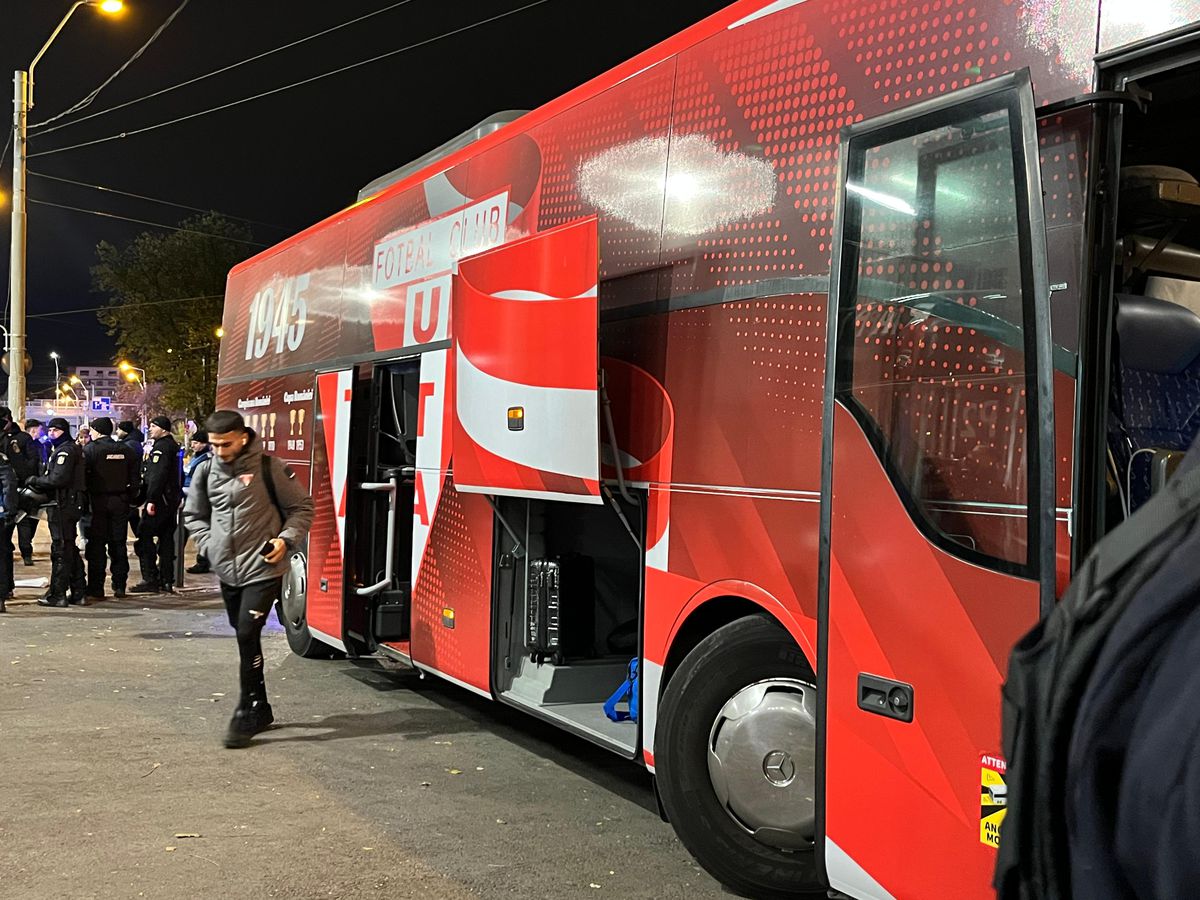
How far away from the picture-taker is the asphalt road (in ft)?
15.2

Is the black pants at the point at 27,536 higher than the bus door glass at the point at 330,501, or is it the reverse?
the bus door glass at the point at 330,501

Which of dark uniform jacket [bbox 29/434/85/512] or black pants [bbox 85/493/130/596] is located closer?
dark uniform jacket [bbox 29/434/85/512]

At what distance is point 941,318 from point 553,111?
10.5 feet

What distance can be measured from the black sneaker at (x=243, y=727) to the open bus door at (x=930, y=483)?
155 inches

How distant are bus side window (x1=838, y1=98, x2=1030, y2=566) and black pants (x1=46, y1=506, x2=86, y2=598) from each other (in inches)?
419

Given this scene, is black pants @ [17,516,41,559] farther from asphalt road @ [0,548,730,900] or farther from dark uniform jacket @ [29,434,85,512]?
asphalt road @ [0,548,730,900]

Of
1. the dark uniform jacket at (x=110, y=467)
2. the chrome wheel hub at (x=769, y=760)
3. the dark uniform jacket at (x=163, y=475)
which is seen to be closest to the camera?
the chrome wheel hub at (x=769, y=760)

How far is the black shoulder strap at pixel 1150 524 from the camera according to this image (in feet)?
3.59

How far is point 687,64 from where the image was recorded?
4.98m

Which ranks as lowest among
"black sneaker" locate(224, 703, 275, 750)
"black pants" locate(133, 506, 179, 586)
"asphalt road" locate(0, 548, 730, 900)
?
"asphalt road" locate(0, 548, 730, 900)

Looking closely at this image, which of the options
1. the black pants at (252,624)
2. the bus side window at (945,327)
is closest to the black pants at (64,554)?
Answer: the black pants at (252,624)

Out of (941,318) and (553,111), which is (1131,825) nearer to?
(941,318)

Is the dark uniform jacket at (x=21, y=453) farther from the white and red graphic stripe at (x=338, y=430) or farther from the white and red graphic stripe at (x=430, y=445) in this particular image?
the white and red graphic stripe at (x=430, y=445)

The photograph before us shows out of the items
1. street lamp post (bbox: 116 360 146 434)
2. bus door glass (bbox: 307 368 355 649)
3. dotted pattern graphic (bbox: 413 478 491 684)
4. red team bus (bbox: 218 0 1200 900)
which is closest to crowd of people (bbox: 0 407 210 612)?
bus door glass (bbox: 307 368 355 649)
